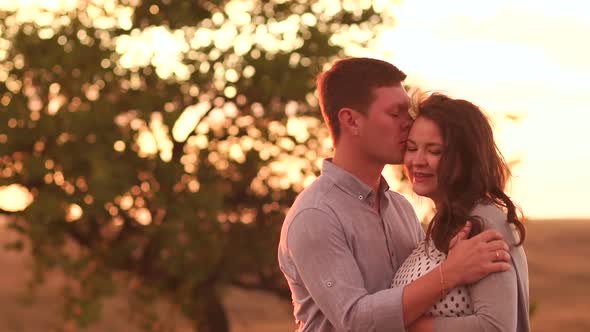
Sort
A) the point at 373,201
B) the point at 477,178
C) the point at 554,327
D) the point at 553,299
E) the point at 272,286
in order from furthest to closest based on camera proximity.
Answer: the point at 553,299
the point at 554,327
the point at 272,286
the point at 373,201
the point at 477,178

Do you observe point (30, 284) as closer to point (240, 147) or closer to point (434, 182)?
point (240, 147)

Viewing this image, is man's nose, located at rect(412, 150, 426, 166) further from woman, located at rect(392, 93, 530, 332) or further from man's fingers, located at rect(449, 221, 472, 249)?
man's fingers, located at rect(449, 221, 472, 249)

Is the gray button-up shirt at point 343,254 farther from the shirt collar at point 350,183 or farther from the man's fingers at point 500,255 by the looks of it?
the man's fingers at point 500,255

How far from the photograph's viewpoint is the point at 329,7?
609 inches

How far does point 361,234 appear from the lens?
4578mm

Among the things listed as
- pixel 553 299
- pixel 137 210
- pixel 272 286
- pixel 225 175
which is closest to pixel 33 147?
pixel 137 210

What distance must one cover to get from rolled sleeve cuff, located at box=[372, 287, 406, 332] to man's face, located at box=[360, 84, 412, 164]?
0.72 m

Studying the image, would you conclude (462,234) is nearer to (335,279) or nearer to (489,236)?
(489,236)

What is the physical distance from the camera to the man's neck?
4777 millimetres

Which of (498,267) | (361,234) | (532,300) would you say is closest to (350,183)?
(361,234)

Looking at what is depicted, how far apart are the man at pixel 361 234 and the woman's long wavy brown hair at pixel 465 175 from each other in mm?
117

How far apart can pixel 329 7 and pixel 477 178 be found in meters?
11.4

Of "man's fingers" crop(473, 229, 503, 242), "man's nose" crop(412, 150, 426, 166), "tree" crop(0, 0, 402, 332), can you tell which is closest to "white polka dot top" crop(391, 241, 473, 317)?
"man's fingers" crop(473, 229, 503, 242)

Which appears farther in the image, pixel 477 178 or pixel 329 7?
pixel 329 7
